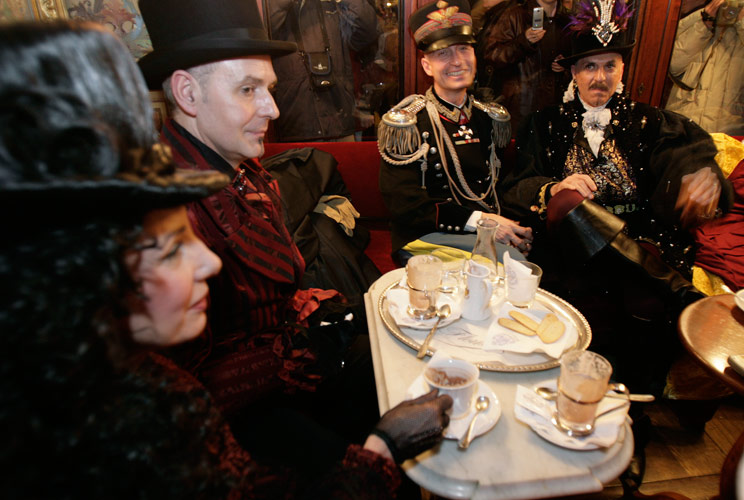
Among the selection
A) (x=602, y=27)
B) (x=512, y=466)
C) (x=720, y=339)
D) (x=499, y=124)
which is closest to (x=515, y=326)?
(x=512, y=466)

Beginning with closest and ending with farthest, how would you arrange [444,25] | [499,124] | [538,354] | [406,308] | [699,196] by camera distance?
[538,354], [406,308], [699,196], [444,25], [499,124]

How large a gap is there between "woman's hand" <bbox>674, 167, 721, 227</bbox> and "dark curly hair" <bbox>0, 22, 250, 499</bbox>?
2.73m

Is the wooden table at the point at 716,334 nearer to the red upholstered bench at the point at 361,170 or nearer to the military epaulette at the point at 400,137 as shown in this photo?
the military epaulette at the point at 400,137

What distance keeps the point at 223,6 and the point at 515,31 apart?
8.78ft

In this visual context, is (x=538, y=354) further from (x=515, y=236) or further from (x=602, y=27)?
(x=602, y=27)

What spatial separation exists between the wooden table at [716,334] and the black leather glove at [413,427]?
3.29 feet

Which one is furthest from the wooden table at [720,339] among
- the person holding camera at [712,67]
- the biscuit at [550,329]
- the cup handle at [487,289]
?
the person holding camera at [712,67]

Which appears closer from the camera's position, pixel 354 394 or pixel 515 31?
pixel 354 394

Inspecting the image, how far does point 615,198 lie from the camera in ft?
8.27

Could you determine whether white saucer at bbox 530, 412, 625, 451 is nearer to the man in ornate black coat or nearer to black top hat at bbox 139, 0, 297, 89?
the man in ornate black coat

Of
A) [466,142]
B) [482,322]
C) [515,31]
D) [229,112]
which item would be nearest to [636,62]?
[515,31]

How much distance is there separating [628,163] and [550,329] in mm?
1842

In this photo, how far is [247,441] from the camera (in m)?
1.29

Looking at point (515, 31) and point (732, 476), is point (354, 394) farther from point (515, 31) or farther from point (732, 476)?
point (515, 31)
